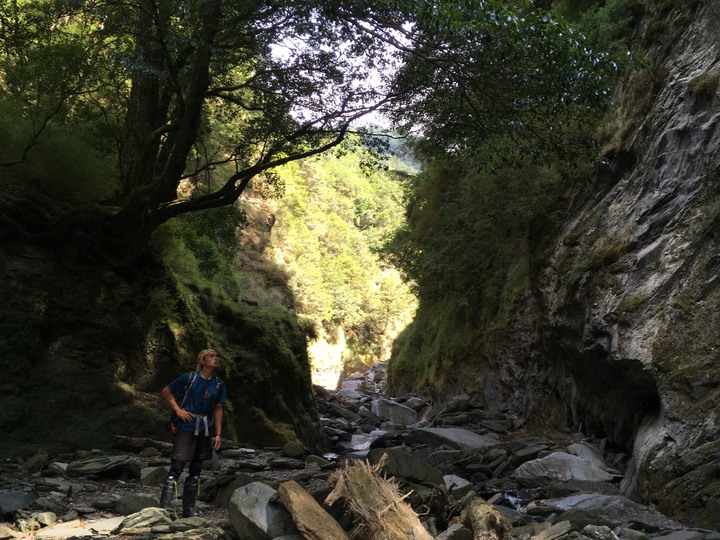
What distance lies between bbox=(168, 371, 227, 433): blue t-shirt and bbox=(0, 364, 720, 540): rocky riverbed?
85cm

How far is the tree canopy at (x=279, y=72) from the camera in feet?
27.7

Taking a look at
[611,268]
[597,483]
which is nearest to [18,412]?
[597,483]

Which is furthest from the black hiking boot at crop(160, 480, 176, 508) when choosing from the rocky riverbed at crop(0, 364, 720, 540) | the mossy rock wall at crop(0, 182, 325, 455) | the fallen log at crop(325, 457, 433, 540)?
the mossy rock wall at crop(0, 182, 325, 455)

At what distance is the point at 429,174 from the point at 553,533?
20.8 m

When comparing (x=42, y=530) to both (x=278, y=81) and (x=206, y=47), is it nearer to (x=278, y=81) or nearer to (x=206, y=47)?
(x=206, y=47)

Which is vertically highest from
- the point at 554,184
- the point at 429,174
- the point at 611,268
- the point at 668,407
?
the point at 429,174

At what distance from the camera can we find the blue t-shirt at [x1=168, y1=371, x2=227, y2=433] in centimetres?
635

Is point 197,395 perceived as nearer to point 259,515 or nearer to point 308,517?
point 259,515

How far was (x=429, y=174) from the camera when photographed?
2500cm

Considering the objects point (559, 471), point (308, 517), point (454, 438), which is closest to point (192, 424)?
point (308, 517)

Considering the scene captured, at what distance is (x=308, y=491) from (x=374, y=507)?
6.92ft

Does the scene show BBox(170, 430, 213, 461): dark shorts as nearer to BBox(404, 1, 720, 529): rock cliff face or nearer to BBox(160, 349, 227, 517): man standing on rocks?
BBox(160, 349, 227, 517): man standing on rocks

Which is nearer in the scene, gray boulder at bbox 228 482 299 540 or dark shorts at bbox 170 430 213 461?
gray boulder at bbox 228 482 299 540

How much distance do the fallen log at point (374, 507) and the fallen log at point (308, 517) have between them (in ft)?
0.52
